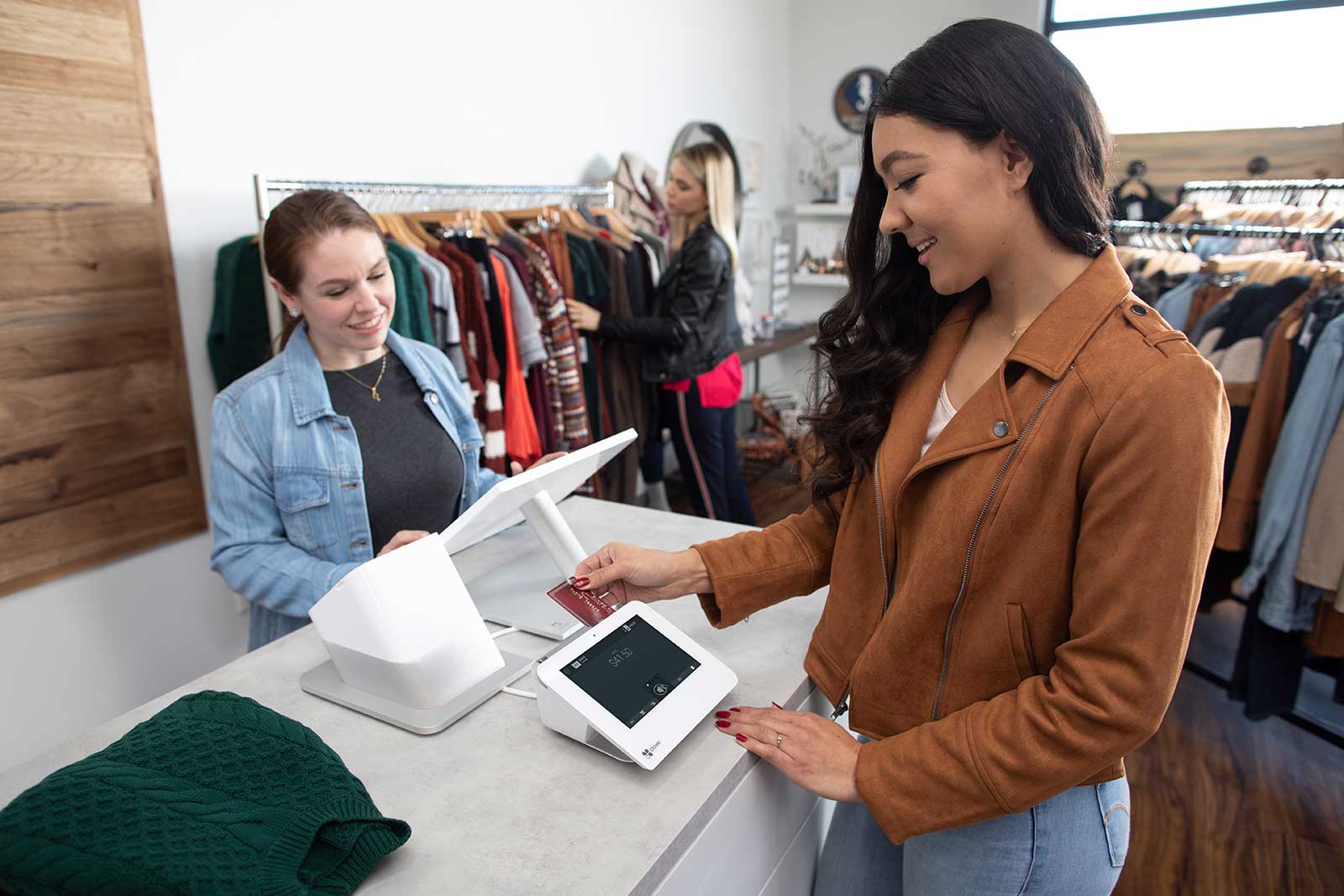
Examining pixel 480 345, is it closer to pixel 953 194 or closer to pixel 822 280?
pixel 953 194

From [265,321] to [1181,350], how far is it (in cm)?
203

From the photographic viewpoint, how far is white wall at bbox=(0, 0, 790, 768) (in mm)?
2051

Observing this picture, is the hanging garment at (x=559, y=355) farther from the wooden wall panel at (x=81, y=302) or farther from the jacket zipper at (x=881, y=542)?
the jacket zipper at (x=881, y=542)

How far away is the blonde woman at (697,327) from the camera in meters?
2.96

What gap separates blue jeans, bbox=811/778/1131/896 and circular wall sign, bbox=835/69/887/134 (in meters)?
4.81

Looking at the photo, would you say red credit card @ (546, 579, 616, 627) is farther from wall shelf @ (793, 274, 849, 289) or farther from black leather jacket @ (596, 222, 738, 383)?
wall shelf @ (793, 274, 849, 289)

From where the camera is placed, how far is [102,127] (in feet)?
6.35

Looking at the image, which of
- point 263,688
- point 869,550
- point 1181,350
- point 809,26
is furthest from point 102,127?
point 809,26

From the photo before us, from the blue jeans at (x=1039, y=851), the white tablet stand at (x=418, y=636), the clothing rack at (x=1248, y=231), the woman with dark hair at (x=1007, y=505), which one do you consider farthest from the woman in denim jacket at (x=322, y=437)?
the clothing rack at (x=1248, y=231)

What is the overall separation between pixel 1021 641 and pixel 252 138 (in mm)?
2352

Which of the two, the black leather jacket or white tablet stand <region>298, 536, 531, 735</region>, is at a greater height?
the black leather jacket

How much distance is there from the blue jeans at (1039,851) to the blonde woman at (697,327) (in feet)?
7.13

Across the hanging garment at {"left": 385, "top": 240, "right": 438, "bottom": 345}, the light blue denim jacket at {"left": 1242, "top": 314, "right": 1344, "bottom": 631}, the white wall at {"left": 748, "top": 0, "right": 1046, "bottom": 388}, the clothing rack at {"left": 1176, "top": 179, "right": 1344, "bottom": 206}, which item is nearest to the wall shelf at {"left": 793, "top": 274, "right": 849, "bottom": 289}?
the white wall at {"left": 748, "top": 0, "right": 1046, "bottom": 388}

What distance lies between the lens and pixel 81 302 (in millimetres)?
1937
